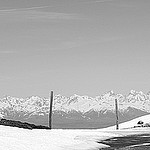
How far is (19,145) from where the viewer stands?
33.3 metres

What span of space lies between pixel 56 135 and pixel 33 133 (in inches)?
112

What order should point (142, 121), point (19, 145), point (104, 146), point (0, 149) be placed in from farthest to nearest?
point (142, 121), point (104, 146), point (19, 145), point (0, 149)

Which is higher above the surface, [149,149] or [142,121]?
[142,121]

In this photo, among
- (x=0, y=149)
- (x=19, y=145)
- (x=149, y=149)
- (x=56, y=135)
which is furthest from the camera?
(x=56, y=135)

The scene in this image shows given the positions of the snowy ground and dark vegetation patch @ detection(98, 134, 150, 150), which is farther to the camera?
dark vegetation patch @ detection(98, 134, 150, 150)

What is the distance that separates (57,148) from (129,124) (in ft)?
200

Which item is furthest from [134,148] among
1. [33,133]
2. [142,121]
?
[142,121]

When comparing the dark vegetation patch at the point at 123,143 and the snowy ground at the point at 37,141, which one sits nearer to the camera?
the snowy ground at the point at 37,141

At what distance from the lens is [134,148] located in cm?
3722

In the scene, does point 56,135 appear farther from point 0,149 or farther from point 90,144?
point 0,149

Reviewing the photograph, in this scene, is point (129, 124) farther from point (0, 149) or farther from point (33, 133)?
point (0, 149)

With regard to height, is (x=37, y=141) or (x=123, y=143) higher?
(x=37, y=141)

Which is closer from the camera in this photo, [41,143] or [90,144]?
[41,143]

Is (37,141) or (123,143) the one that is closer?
(37,141)
